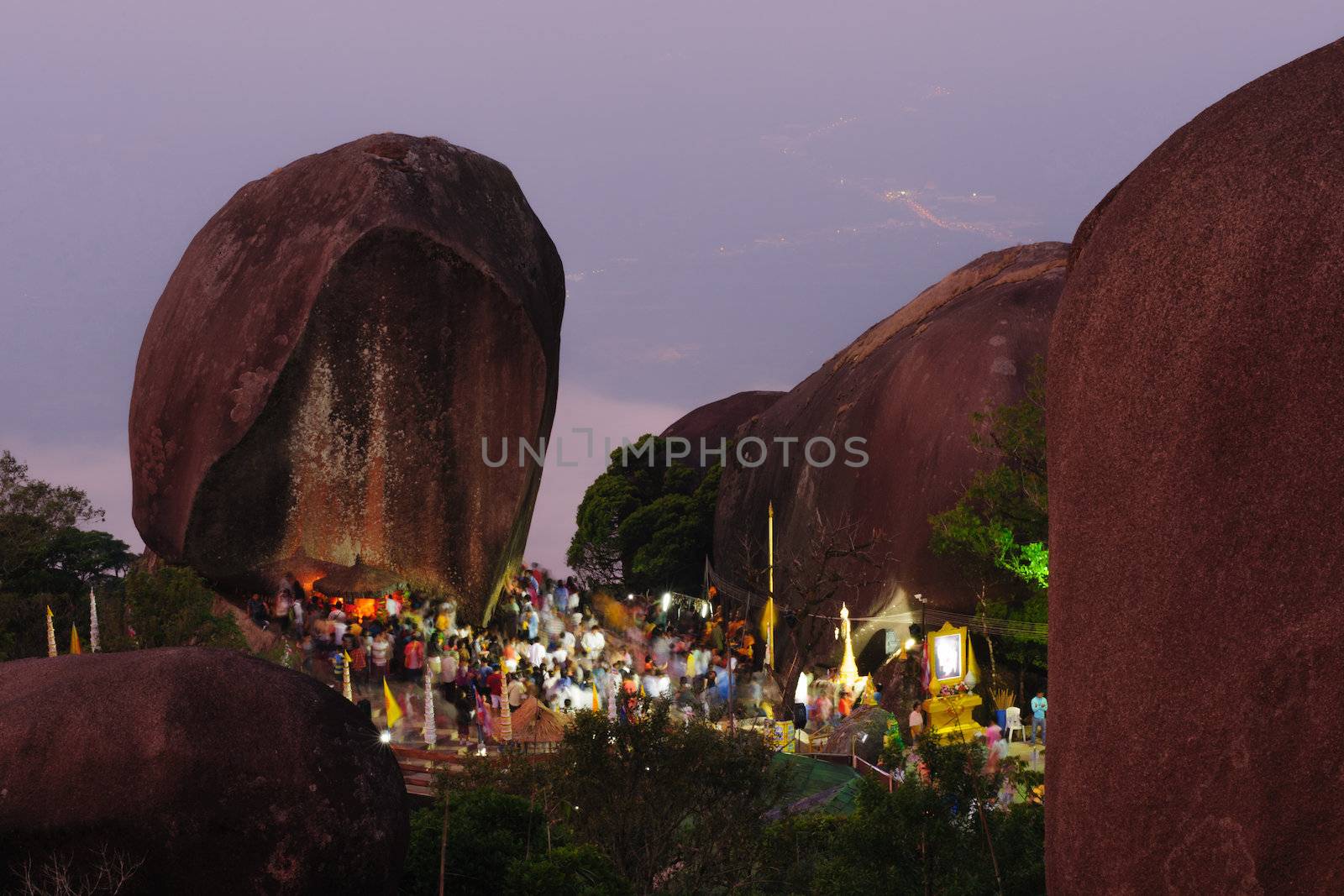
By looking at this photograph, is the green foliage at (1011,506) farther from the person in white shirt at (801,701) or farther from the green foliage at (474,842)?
the green foliage at (474,842)

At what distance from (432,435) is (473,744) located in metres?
6.58

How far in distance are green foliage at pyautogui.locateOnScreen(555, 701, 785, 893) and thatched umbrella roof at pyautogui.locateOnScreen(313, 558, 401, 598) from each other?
38.0ft

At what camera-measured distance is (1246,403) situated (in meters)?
4.73

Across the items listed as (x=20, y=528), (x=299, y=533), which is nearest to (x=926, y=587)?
(x=299, y=533)

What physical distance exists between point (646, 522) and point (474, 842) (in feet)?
86.0

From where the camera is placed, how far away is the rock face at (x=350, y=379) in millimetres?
20750

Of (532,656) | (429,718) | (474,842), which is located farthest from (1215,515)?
(532,656)

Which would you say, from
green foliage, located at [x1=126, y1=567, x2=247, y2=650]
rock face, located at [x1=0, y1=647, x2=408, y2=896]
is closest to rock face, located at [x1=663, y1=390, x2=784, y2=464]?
green foliage, located at [x1=126, y1=567, x2=247, y2=650]

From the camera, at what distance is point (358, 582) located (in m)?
21.8

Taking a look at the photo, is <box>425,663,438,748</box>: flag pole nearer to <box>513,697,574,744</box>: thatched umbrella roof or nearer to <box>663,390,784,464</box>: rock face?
<box>513,697,574,744</box>: thatched umbrella roof

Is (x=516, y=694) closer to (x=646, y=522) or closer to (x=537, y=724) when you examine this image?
(x=537, y=724)

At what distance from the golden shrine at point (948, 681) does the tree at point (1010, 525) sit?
1.52 m

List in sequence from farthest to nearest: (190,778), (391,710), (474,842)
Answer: (391,710) → (474,842) → (190,778)

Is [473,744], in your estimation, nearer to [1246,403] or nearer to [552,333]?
[552,333]
